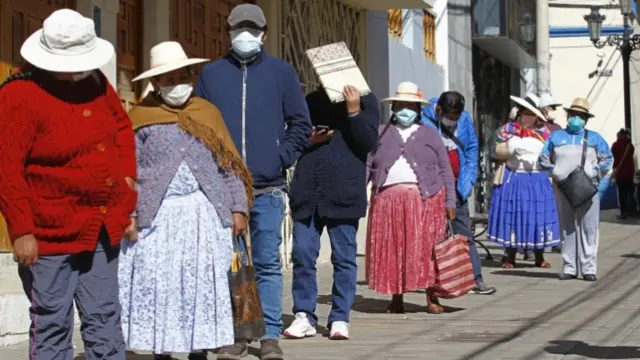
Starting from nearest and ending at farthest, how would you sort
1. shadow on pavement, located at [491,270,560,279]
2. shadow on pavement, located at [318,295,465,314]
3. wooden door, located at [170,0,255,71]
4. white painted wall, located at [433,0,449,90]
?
shadow on pavement, located at [318,295,465,314] → wooden door, located at [170,0,255,71] → shadow on pavement, located at [491,270,560,279] → white painted wall, located at [433,0,449,90]

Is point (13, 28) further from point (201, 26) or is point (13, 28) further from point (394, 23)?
point (394, 23)

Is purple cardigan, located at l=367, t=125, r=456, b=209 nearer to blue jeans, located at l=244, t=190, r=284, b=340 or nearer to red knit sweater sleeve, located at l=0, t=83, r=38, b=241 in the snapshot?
blue jeans, located at l=244, t=190, r=284, b=340

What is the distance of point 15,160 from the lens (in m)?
6.86

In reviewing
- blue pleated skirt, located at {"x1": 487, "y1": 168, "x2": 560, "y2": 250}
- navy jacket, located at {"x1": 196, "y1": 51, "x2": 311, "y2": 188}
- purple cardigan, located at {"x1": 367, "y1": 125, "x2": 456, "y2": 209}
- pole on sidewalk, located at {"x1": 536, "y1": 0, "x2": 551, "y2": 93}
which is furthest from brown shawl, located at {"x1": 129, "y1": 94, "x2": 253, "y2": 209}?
pole on sidewalk, located at {"x1": 536, "y1": 0, "x2": 551, "y2": 93}

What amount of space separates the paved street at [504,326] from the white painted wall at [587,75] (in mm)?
33876

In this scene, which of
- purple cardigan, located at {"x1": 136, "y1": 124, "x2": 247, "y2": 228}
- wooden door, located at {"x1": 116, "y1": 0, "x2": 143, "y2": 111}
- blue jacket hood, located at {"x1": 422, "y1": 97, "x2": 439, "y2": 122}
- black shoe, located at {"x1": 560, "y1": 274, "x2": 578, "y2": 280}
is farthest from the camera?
black shoe, located at {"x1": 560, "y1": 274, "x2": 578, "y2": 280}

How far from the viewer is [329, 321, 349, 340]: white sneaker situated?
1022 cm

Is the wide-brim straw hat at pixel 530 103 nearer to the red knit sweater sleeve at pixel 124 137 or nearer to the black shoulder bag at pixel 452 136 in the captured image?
the black shoulder bag at pixel 452 136

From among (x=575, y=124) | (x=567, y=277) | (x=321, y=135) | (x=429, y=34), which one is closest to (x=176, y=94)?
(x=321, y=135)

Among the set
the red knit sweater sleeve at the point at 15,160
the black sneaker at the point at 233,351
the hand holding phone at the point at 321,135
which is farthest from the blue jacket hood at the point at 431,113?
the red knit sweater sleeve at the point at 15,160

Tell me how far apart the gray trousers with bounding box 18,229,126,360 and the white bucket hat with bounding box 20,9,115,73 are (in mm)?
797

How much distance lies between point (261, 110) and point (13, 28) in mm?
2484

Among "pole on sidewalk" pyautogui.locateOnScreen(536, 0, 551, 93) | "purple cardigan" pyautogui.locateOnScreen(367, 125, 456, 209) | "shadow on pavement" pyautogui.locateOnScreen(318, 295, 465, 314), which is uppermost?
"pole on sidewalk" pyautogui.locateOnScreen(536, 0, 551, 93)

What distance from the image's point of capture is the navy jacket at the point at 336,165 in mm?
A: 10234
